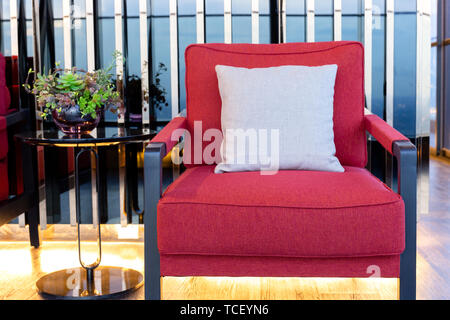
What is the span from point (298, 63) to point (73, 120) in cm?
89

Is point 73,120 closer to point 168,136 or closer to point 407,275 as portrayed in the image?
point 168,136

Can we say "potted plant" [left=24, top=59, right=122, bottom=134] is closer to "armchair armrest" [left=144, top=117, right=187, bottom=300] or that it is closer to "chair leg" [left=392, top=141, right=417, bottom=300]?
"armchair armrest" [left=144, top=117, right=187, bottom=300]

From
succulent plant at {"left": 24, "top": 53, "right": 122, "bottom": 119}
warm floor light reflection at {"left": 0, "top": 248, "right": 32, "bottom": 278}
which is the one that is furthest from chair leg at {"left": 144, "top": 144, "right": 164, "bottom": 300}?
warm floor light reflection at {"left": 0, "top": 248, "right": 32, "bottom": 278}

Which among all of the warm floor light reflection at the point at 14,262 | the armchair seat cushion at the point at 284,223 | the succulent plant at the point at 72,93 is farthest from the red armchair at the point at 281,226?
the warm floor light reflection at the point at 14,262

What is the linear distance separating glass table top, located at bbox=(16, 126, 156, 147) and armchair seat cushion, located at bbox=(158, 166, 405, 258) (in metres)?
0.44

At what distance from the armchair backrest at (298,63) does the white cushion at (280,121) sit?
14cm

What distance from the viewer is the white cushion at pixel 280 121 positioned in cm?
188

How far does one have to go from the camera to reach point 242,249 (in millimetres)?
1560

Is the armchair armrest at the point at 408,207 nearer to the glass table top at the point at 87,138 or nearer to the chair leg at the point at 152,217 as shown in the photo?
the chair leg at the point at 152,217

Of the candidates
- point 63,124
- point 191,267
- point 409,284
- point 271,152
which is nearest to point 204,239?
point 191,267

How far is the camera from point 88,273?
6.82 ft

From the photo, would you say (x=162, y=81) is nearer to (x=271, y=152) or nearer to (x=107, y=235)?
(x=107, y=235)
